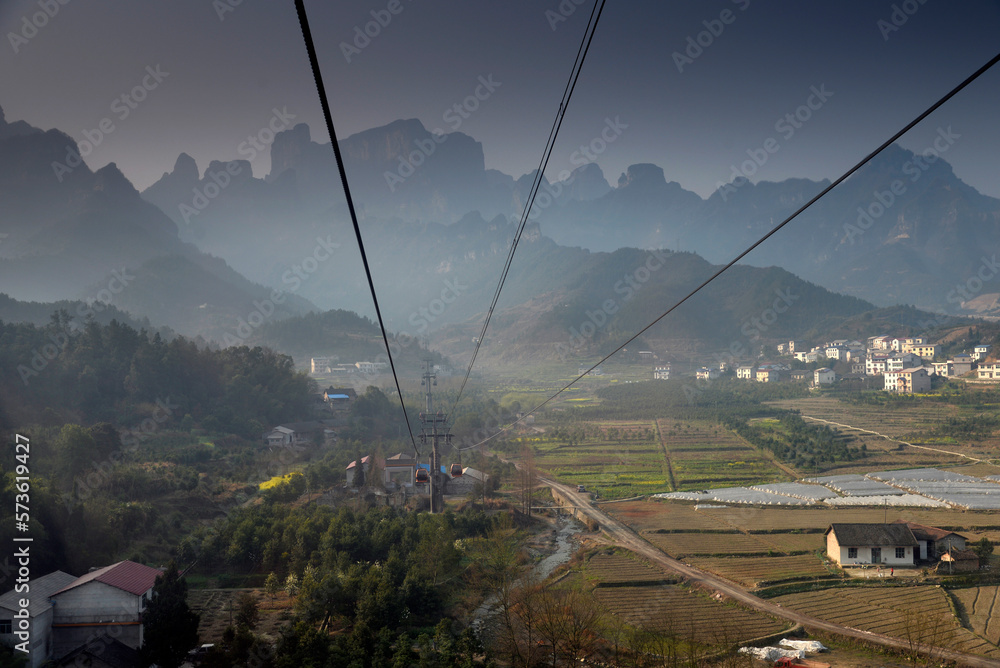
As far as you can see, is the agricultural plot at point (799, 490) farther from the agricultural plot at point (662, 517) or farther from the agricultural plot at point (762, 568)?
the agricultural plot at point (762, 568)

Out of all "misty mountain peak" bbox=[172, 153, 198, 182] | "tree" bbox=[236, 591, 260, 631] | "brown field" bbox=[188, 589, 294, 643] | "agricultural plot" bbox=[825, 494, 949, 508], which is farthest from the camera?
"misty mountain peak" bbox=[172, 153, 198, 182]

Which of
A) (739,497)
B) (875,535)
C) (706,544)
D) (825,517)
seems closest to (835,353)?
(739,497)

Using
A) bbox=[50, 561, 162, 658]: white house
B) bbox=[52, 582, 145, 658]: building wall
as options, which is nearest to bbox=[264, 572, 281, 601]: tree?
bbox=[50, 561, 162, 658]: white house

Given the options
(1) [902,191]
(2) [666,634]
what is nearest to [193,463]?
(2) [666,634]

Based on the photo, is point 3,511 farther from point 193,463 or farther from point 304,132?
point 304,132

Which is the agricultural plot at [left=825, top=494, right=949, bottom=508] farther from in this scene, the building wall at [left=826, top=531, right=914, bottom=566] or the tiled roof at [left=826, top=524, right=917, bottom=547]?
the building wall at [left=826, top=531, right=914, bottom=566]
